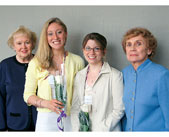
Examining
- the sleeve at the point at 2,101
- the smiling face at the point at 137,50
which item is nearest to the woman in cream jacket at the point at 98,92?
the smiling face at the point at 137,50

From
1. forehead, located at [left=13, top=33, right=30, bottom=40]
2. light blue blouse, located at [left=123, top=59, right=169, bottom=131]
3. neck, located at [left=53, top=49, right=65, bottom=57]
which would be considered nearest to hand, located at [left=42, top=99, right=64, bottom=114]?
neck, located at [left=53, top=49, right=65, bottom=57]

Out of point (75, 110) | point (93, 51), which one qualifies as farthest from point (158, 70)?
point (75, 110)

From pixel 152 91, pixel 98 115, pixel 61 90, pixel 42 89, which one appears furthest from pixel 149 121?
pixel 42 89

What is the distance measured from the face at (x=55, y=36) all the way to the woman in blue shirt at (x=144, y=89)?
619 mm

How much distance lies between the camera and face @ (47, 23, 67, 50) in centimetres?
232

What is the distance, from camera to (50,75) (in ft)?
7.48

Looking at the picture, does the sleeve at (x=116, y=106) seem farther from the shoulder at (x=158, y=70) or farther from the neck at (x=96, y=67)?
the shoulder at (x=158, y=70)

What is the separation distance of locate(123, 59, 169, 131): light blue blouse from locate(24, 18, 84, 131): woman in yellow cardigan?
0.58 metres

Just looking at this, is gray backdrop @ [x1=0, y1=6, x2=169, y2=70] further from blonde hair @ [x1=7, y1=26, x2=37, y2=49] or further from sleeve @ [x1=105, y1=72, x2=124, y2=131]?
sleeve @ [x1=105, y1=72, x2=124, y2=131]

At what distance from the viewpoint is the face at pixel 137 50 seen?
207 centimetres

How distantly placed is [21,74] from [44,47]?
0.45m

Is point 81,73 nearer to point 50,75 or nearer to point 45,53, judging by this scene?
point 50,75

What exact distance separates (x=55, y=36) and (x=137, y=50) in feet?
2.58
